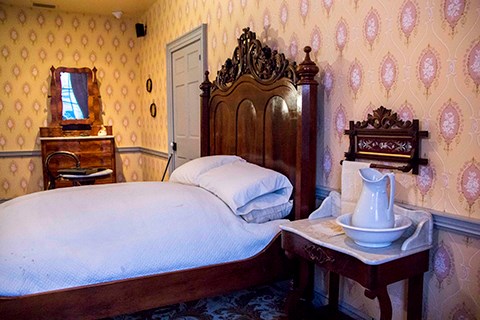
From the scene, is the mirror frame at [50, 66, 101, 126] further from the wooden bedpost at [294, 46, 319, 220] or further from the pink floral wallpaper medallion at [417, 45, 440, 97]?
the pink floral wallpaper medallion at [417, 45, 440, 97]

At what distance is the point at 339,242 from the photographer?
1.71 meters

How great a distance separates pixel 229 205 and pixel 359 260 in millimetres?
920

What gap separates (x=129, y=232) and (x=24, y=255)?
1.54 feet

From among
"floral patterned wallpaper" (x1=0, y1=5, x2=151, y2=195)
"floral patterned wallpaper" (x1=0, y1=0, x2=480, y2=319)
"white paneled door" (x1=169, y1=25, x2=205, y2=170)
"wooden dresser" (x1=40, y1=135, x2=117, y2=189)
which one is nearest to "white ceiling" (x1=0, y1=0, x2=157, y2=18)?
"floral patterned wallpaper" (x1=0, y1=5, x2=151, y2=195)

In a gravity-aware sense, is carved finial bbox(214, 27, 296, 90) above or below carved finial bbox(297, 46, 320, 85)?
above

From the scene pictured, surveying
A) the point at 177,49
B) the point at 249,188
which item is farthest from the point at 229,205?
the point at 177,49

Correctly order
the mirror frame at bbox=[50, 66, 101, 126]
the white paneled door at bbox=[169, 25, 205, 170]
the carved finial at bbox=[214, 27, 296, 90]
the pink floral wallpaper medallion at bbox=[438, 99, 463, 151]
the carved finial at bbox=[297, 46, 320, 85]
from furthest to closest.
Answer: the mirror frame at bbox=[50, 66, 101, 126], the white paneled door at bbox=[169, 25, 205, 170], the carved finial at bbox=[214, 27, 296, 90], the carved finial at bbox=[297, 46, 320, 85], the pink floral wallpaper medallion at bbox=[438, 99, 463, 151]

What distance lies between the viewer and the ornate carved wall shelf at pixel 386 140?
5.99ft

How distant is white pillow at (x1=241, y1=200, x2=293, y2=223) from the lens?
90.7 inches

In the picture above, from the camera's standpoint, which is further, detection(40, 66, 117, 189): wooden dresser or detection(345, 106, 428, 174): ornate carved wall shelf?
detection(40, 66, 117, 189): wooden dresser

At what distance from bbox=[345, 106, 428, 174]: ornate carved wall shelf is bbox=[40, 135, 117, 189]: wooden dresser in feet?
12.3

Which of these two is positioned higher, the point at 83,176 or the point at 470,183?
the point at 470,183

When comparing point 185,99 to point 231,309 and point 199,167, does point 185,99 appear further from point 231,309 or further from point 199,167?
point 231,309

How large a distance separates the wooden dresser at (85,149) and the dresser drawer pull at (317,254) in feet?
12.5
